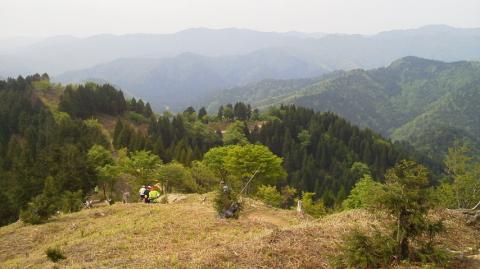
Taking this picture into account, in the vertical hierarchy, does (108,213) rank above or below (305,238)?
below

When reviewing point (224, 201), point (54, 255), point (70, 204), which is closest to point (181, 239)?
point (224, 201)

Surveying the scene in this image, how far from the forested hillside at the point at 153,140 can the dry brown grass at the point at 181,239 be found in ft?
79.4

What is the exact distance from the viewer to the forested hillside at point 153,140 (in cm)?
5709

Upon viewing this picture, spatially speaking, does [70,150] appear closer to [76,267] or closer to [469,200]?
[76,267]

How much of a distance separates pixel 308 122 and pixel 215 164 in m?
96.1

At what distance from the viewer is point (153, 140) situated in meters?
105

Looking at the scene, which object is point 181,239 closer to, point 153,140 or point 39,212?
point 39,212

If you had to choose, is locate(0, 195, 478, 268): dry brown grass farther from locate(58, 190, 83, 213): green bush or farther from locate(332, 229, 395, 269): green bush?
locate(58, 190, 83, 213): green bush

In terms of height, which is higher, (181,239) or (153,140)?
(181,239)

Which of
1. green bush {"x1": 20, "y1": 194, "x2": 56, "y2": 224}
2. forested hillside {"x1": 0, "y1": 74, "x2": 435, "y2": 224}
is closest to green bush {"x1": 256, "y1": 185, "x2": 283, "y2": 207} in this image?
forested hillside {"x1": 0, "y1": 74, "x2": 435, "y2": 224}

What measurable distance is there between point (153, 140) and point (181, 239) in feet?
279

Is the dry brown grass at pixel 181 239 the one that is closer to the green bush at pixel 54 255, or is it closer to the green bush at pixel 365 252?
the green bush at pixel 54 255

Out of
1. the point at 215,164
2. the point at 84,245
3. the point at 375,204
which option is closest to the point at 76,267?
the point at 84,245

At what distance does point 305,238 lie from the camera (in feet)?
59.1
